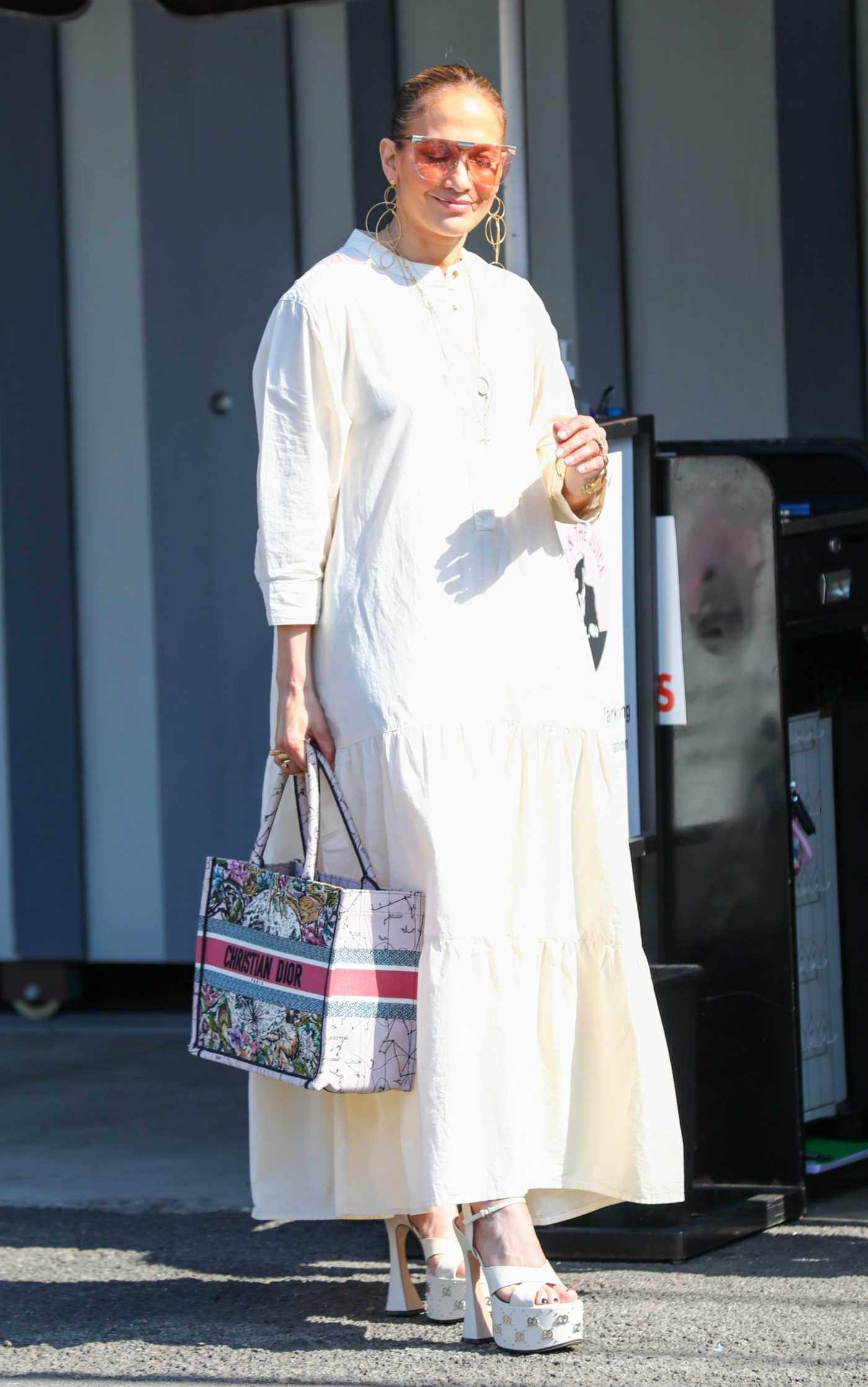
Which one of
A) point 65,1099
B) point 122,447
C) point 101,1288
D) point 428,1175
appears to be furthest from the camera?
point 122,447

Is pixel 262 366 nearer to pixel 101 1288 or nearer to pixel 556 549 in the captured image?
pixel 556 549

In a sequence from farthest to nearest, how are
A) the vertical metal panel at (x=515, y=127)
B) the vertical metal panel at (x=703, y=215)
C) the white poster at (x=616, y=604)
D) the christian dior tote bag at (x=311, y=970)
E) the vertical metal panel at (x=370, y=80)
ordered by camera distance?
the vertical metal panel at (x=370, y=80) < the vertical metal panel at (x=703, y=215) < the vertical metal panel at (x=515, y=127) < the white poster at (x=616, y=604) < the christian dior tote bag at (x=311, y=970)

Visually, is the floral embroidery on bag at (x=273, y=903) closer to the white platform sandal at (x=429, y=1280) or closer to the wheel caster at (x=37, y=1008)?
the white platform sandal at (x=429, y=1280)

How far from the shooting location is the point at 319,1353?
2.92 meters

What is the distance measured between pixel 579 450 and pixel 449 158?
0.48 meters

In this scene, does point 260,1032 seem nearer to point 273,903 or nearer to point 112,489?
point 273,903

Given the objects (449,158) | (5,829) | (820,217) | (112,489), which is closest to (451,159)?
(449,158)

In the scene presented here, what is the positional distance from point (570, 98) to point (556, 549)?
2697 millimetres

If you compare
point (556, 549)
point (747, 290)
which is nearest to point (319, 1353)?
point (556, 549)

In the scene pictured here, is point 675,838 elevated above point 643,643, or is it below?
below

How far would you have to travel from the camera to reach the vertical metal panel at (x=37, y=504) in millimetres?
5727

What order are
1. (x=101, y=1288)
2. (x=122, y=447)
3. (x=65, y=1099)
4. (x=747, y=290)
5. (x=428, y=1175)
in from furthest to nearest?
(x=122, y=447) → (x=747, y=290) → (x=65, y=1099) → (x=101, y=1288) → (x=428, y=1175)

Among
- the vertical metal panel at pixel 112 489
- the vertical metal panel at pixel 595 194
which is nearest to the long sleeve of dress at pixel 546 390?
the vertical metal panel at pixel 595 194

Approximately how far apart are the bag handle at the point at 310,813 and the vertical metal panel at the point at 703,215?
2639mm
